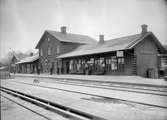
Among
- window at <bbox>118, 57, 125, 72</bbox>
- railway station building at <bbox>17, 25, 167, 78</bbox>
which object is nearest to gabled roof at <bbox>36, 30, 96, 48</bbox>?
railway station building at <bbox>17, 25, 167, 78</bbox>

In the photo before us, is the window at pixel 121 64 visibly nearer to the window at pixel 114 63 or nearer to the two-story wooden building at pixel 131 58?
the two-story wooden building at pixel 131 58

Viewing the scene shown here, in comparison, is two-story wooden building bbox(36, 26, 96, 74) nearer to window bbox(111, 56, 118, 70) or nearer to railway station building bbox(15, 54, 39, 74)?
railway station building bbox(15, 54, 39, 74)

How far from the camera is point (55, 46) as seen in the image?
36344 mm

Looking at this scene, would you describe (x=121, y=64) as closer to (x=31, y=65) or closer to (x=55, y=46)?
(x=55, y=46)

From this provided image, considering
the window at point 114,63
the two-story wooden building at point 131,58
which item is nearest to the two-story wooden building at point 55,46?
the two-story wooden building at point 131,58

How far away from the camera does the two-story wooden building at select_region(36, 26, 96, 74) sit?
114 ft

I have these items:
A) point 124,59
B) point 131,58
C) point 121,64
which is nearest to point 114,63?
point 121,64

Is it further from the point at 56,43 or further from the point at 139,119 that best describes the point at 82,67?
the point at 139,119

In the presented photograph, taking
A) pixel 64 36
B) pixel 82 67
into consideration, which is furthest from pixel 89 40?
pixel 82 67

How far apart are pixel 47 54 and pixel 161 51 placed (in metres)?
21.3

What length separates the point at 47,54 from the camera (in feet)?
128

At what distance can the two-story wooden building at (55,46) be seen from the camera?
114 feet

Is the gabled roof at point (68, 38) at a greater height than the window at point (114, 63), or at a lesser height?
greater

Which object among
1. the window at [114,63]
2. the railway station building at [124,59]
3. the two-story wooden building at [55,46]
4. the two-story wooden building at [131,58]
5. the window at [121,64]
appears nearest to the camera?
the two-story wooden building at [131,58]
